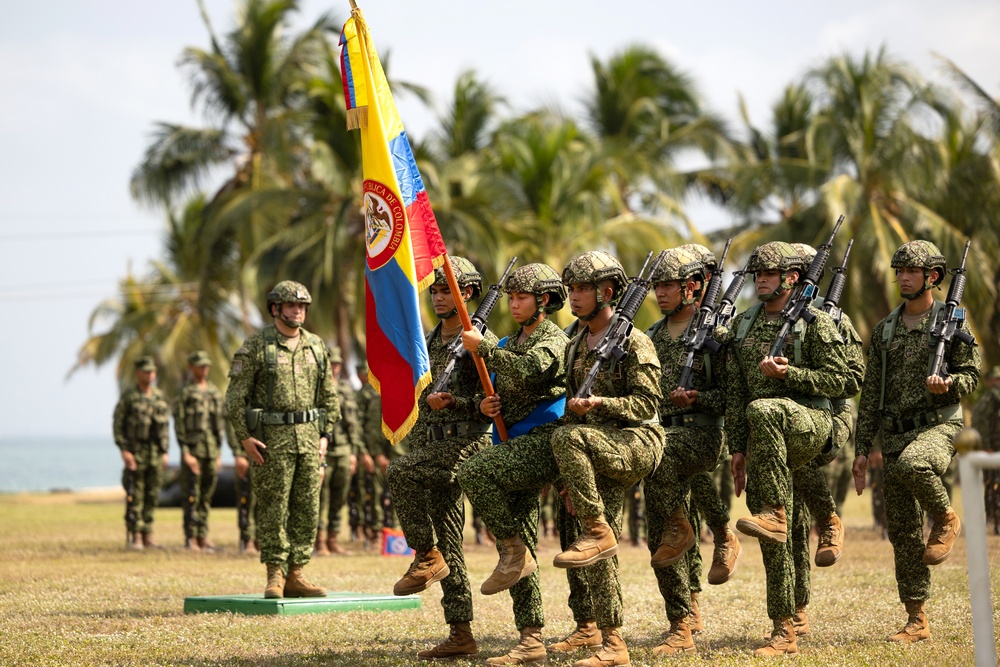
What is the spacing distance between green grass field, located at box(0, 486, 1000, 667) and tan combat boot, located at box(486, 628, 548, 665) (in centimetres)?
28

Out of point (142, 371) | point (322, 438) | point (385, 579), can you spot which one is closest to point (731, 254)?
point (142, 371)

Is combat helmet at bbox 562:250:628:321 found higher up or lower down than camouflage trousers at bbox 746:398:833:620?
higher up

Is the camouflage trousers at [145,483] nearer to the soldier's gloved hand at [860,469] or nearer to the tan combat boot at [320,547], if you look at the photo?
the tan combat boot at [320,547]

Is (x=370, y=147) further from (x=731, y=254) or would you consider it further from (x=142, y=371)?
(x=731, y=254)

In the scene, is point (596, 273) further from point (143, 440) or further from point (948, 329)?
point (143, 440)

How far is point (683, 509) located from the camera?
870cm

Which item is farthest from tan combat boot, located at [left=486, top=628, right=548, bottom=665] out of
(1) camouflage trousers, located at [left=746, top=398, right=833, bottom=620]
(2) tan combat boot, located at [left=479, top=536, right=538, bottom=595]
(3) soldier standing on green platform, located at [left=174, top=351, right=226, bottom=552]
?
(3) soldier standing on green platform, located at [left=174, top=351, right=226, bottom=552]

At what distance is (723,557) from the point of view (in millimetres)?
8586

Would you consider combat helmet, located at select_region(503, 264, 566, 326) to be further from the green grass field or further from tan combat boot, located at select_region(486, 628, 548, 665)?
the green grass field

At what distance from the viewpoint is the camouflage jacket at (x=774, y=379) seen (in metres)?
8.48

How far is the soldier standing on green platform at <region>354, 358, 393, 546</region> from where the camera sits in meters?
17.6

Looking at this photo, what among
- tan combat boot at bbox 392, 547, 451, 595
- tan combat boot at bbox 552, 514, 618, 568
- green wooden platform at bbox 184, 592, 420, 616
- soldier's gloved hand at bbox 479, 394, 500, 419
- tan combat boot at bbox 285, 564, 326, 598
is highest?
soldier's gloved hand at bbox 479, 394, 500, 419

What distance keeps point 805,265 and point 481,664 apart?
3.47 metres

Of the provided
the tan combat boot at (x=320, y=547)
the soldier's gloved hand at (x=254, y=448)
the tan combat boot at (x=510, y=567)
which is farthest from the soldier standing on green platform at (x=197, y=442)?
the tan combat boot at (x=510, y=567)
